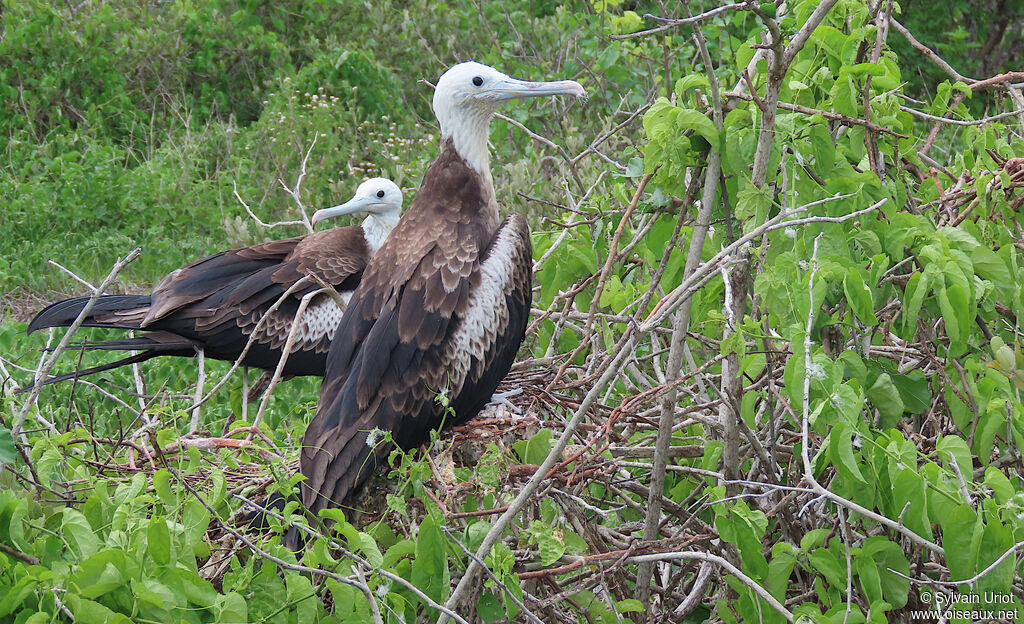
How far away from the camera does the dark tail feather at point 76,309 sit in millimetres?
4113

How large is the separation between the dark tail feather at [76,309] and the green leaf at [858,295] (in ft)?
8.91

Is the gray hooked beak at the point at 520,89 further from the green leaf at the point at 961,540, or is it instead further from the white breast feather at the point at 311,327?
the green leaf at the point at 961,540

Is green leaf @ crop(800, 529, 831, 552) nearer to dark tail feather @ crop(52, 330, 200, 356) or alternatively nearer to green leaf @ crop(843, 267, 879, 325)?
green leaf @ crop(843, 267, 879, 325)

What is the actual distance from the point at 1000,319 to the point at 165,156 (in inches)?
220

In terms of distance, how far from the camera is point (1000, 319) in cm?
249

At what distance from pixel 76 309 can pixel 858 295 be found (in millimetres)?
3065

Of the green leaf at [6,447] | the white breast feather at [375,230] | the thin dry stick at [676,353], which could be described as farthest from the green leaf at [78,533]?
the white breast feather at [375,230]

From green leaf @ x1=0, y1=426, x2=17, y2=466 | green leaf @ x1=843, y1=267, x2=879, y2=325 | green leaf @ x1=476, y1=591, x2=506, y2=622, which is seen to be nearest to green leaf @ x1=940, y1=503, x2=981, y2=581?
green leaf @ x1=843, y1=267, x2=879, y2=325

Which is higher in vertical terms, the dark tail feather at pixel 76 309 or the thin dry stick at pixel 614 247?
the thin dry stick at pixel 614 247

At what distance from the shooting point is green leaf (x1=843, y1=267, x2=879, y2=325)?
2.08 m

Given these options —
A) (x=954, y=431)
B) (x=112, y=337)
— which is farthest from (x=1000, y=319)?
(x=112, y=337)

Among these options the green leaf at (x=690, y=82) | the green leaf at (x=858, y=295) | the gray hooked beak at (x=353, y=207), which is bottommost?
the gray hooked beak at (x=353, y=207)

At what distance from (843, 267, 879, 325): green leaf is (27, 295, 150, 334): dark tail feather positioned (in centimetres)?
272

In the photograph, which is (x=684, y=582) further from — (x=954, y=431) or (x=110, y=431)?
(x=110, y=431)
